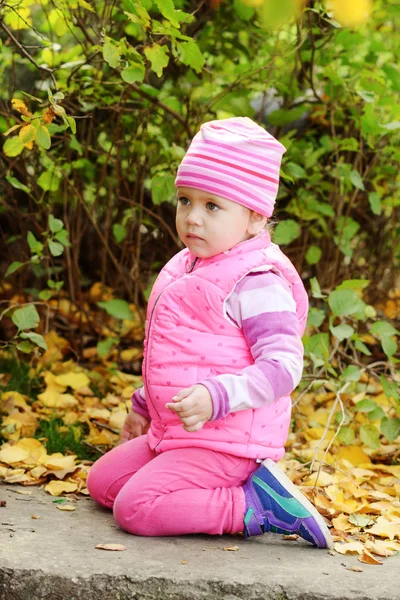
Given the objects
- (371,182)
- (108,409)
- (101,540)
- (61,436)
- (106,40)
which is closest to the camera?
(101,540)

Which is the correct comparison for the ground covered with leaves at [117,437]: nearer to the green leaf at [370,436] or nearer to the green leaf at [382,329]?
the green leaf at [370,436]

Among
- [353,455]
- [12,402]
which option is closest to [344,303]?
[353,455]

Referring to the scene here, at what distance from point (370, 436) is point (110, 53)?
1516 millimetres

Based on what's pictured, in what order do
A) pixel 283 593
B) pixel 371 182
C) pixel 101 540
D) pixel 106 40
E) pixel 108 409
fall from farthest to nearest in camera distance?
pixel 371 182
pixel 108 409
pixel 106 40
pixel 101 540
pixel 283 593

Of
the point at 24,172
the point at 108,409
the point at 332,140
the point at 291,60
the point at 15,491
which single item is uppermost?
the point at 291,60

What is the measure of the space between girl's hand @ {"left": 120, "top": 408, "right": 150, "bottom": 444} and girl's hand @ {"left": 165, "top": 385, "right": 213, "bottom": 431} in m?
0.60

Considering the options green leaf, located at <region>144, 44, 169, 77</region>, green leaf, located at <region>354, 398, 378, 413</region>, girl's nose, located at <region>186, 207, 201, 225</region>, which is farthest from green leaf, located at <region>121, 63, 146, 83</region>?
green leaf, located at <region>354, 398, 378, 413</region>

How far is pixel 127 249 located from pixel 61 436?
106cm

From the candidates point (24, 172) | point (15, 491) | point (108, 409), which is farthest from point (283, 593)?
point (24, 172)

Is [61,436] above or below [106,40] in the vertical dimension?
below

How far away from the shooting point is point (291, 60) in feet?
11.8

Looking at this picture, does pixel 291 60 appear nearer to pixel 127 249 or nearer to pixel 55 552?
pixel 127 249

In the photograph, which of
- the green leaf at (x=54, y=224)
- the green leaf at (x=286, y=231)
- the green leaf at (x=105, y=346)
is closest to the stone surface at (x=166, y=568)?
the green leaf at (x=54, y=224)

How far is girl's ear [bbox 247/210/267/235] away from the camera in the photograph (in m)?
2.36
